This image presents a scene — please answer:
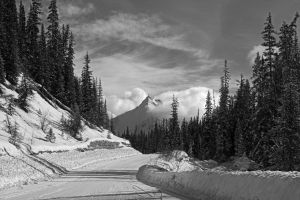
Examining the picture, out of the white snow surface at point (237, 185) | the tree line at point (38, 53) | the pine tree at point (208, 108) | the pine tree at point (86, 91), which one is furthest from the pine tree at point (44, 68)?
the white snow surface at point (237, 185)

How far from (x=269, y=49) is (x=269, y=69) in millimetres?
1781

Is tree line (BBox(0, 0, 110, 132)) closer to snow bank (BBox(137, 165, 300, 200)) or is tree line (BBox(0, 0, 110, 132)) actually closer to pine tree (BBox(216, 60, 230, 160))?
pine tree (BBox(216, 60, 230, 160))

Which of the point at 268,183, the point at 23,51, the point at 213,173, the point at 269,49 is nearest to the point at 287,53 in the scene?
the point at 269,49

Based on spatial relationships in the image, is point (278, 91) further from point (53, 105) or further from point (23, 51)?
point (23, 51)

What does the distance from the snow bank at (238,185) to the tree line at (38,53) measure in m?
38.6

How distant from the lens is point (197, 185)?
47.1 ft

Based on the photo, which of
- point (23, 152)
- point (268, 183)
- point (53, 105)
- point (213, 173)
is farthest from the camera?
point (53, 105)

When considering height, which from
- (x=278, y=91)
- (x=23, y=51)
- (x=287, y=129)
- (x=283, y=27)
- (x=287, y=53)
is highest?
(x=23, y=51)

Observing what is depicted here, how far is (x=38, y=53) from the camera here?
65688mm

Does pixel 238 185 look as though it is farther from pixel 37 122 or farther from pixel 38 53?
pixel 38 53

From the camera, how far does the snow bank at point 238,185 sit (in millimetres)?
9281

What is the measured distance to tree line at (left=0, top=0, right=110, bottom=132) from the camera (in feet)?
176

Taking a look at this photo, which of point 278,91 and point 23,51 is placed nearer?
point 278,91

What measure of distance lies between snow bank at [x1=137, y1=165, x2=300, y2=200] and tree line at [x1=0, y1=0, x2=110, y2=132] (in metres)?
38.6
